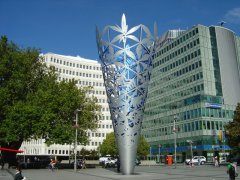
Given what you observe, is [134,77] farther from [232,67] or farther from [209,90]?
[232,67]

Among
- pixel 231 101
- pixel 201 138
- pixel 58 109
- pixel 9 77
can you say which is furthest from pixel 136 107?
pixel 231 101

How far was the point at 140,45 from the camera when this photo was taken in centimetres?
3086

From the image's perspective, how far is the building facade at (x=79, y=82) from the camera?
127 m

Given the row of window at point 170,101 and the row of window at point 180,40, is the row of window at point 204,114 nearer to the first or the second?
the row of window at point 170,101

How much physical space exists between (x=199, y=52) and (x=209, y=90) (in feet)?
33.6

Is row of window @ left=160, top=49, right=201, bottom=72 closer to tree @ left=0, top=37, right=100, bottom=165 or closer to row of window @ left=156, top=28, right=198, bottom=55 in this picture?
row of window @ left=156, top=28, right=198, bottom=55

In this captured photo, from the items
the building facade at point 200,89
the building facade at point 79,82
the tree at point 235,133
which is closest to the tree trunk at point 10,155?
the tree at point 235,133

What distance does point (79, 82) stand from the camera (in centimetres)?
12656

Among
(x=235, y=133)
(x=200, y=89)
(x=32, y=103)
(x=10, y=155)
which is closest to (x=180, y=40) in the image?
(x=200, y=89)

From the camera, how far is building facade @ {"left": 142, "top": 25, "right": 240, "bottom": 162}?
264ft

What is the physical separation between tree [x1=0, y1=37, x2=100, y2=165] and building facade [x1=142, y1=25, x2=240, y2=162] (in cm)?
3745

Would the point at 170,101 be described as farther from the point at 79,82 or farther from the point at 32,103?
the point at 32,103

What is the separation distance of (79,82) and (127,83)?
97841 mm

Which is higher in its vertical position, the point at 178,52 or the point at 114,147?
the point at 178,52
